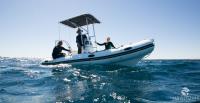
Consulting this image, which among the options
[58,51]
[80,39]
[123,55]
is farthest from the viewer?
[58,51]

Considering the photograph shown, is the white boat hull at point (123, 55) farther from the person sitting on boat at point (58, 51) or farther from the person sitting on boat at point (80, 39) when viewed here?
the person sitting on boat at point (58, 51)

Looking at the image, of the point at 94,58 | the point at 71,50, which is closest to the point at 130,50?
the point at 94,58

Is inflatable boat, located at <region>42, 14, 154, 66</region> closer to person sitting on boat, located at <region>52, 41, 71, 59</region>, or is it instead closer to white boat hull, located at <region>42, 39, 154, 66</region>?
white boat hull, located at <region>42, 39, 154, 66</region>

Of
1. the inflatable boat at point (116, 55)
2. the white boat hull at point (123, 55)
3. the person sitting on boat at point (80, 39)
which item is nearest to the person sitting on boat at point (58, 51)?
the person sitting on boat at point (80, 39)

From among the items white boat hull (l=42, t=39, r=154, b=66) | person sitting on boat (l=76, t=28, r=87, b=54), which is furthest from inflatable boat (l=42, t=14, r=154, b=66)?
person sitting on boat (l=76, t=28, r=87, b=54)

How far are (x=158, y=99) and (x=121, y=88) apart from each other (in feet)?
5.21

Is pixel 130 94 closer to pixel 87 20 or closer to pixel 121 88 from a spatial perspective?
pixel 121 88

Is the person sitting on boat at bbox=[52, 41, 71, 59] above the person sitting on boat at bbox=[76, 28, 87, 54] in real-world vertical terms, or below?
below

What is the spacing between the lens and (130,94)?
6.51 m

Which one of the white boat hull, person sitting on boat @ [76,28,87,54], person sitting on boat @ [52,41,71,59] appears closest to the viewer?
the white boat hull

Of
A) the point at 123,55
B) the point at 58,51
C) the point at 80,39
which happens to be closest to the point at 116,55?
the point at 123,55

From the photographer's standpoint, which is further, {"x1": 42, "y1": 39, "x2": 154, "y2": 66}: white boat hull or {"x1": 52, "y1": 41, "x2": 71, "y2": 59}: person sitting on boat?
{"x1": 52, "y1": 41, "x2": 71, "y2": 59}: person sitting on boat

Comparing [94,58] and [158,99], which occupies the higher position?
[94,58]

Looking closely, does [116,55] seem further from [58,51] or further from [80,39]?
[58,51]
